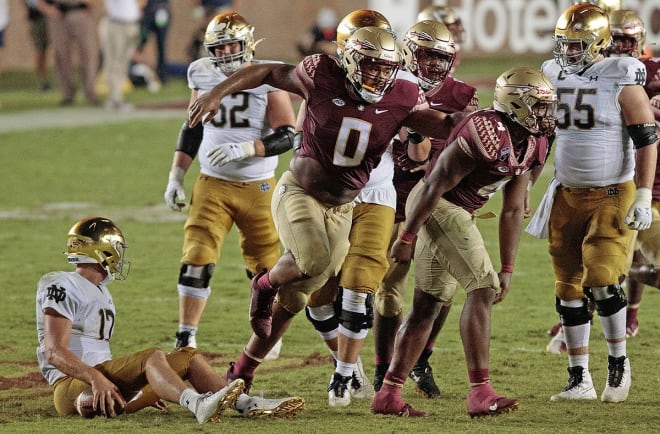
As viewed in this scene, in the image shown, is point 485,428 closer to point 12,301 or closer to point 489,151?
point 489,151

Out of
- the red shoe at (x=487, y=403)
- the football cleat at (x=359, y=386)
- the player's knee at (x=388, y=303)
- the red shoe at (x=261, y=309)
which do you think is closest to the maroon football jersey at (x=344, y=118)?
the red shoe at (x=261, y=309)

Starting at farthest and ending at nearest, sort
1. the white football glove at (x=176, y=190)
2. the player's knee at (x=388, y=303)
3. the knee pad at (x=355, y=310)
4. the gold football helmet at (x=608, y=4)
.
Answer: the gold football helmet at (x=608, y=4) < the white football glove at (x=176, y=190) < the player's knee at (x=388, y=303) < the knee pad at (x=355, y=310)

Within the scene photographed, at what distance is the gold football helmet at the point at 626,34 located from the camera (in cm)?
709

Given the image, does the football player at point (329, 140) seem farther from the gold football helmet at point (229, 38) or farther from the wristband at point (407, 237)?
the gold football helmet at point (229, 38)

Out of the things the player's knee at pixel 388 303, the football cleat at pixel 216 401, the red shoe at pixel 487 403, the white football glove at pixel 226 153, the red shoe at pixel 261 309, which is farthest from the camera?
the white football glove at pixel 226 153

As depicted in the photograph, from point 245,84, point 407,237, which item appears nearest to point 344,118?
point 245,84

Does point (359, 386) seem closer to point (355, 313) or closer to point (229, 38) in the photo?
point (355, 313)

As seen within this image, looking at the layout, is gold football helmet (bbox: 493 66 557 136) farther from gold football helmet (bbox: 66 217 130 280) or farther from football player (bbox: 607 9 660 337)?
gold football helmet (bbox: 66 217 130 280)

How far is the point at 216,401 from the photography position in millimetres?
5551

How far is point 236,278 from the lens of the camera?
9820 millimetres

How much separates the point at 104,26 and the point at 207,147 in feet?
32.5

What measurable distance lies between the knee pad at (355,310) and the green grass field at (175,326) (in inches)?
14.6

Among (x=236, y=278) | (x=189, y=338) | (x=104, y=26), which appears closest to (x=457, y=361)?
(x=189, y=338)

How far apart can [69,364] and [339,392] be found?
1.27 metres
